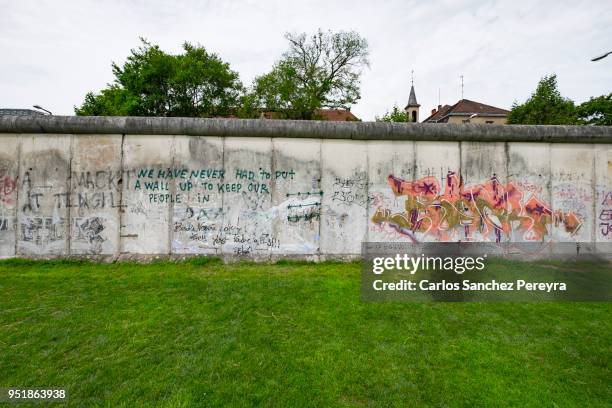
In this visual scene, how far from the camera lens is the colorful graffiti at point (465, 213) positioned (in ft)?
24.0

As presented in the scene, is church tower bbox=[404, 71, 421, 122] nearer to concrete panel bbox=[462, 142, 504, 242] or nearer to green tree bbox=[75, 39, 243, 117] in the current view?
green tree bbox=[75, 39, 243, 117]

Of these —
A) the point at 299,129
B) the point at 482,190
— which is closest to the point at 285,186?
the point at 299,129

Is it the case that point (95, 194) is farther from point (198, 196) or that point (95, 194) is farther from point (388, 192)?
point (388, 192)

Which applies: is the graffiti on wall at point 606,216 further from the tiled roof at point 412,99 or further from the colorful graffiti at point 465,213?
the tiled roof at point 412,99

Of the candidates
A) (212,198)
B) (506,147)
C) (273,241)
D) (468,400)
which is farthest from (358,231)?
(468,400)

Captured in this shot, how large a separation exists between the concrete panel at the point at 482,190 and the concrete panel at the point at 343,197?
2.41 meters

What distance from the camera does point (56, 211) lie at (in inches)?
271

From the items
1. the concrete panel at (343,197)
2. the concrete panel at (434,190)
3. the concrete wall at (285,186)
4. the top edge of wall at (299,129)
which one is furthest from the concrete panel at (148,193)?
the concrete panel at (434,190)

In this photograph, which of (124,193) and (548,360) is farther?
(124,193)

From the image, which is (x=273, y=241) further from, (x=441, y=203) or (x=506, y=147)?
(x=506, y=147)

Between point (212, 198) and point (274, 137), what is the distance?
2063mm

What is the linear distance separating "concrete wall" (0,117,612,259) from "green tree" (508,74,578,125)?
78.6 ft

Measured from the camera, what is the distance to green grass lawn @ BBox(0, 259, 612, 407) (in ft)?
9.29

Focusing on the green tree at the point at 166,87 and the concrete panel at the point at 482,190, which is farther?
the green tree at the point at 166,87
